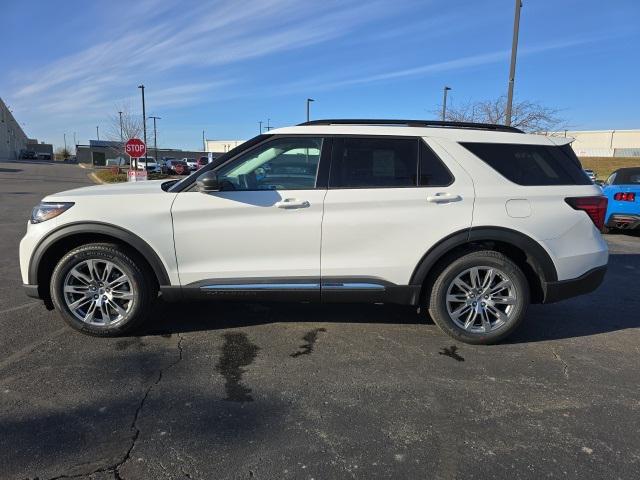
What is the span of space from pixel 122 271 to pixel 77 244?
1.75 ft

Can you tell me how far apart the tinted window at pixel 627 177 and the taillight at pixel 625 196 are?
31cm

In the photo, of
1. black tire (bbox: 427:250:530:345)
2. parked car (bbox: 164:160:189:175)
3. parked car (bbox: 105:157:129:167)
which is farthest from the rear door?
parked car (bbox: 105:157:129:167)

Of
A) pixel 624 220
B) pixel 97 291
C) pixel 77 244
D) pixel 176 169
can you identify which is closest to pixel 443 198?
pixel 97 291

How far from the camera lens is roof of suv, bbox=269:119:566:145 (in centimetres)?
414

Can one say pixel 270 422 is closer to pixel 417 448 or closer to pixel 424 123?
pixel 417 448

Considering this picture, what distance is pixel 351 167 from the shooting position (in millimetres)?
4078

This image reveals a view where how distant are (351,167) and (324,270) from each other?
0.88 m

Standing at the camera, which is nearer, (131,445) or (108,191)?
(131,445)

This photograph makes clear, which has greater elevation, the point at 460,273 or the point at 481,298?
the point at 460,273

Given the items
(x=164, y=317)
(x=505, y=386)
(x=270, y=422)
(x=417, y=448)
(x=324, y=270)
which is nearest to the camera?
(x=417, y=448)

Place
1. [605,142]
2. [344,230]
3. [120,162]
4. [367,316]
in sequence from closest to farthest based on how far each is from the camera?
[344,230]
[367,316]
[120,162]
[605,142]

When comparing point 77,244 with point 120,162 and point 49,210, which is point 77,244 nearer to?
point 49,210

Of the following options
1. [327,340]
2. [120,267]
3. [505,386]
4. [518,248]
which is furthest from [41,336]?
[518,248]

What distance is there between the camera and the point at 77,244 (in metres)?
4.25
